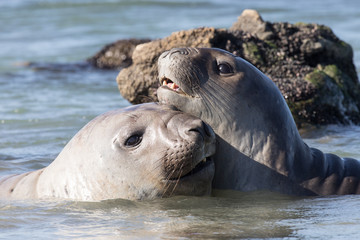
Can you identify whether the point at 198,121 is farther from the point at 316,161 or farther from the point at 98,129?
the point at 316,161

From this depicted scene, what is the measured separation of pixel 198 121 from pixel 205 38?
3851 mm

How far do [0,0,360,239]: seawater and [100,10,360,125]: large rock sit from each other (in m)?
0.39

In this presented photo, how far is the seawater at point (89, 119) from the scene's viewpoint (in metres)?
4.90

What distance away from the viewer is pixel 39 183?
5.89 m

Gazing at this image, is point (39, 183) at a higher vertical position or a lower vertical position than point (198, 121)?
lower

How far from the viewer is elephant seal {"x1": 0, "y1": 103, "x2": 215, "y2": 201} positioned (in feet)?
16.8

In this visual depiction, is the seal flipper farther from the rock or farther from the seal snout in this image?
the rock

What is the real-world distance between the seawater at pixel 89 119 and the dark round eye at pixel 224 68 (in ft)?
3.14

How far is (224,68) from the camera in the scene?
5.74m

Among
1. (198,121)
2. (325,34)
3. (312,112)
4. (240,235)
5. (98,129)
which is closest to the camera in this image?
(240,235)

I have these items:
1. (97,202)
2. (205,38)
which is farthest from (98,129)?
(205,38)

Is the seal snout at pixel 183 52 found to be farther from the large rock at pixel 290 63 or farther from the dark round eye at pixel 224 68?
the large rock at pixel 290 63

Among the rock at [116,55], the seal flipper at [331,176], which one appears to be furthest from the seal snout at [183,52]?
the rock at [116,55]

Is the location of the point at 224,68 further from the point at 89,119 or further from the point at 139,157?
the point at 89,119
